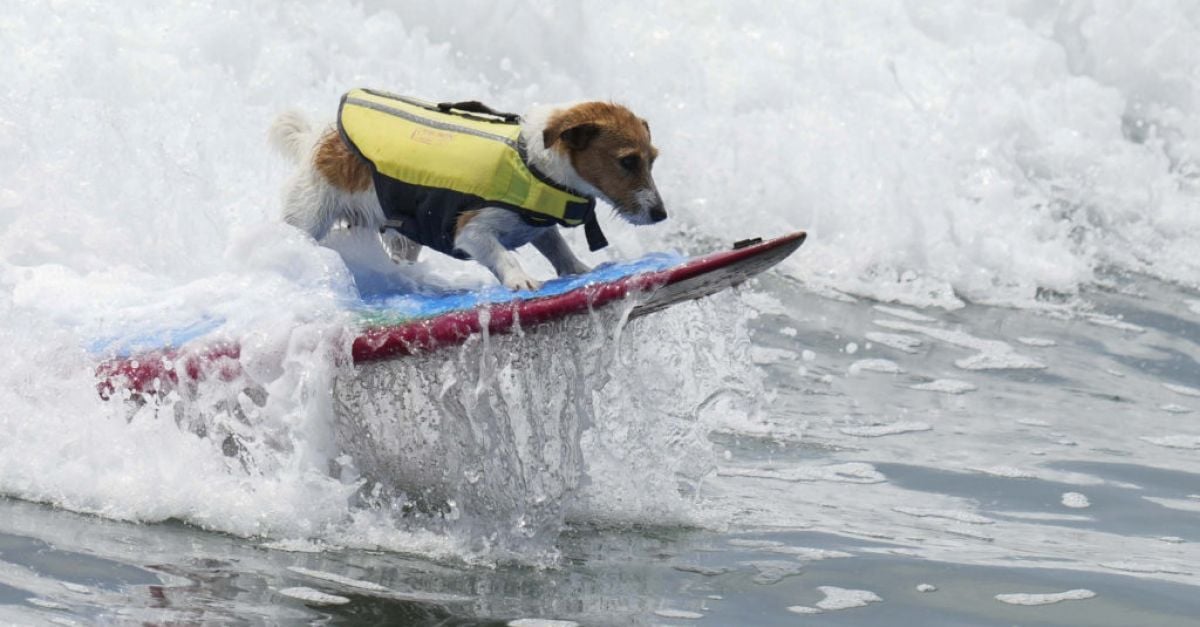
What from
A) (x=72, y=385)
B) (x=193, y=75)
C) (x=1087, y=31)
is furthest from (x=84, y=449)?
(x=1087, y=31)

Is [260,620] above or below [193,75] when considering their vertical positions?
below

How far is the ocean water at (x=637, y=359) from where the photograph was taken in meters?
4.48

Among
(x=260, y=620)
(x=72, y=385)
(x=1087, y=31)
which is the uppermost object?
(x=1087, y=31)

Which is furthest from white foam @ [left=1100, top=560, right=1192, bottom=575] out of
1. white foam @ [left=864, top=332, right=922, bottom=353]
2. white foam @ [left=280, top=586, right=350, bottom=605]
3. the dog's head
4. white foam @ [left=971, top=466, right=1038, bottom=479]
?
white foam @ [left=864, top=332, right=922, bottom=353]

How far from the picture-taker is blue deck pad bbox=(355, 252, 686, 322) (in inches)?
191

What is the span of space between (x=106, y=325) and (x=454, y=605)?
7.51ft

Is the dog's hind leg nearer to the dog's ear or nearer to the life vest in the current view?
the life vest

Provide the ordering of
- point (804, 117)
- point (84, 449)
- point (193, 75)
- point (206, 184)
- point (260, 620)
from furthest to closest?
point (804, 117), point (193, 75), point (206, 184), point (84, 449), point (260, 620)

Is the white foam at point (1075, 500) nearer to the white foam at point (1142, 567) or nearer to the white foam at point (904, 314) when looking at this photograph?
the white foam at point (1142, 567)

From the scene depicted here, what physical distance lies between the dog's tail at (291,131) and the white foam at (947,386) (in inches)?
130

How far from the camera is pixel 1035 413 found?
727cm

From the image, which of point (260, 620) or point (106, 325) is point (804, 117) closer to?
point (106, 325)

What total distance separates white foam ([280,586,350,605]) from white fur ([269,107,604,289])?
4.26 ft

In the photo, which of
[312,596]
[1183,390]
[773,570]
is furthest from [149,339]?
[1183,390]
